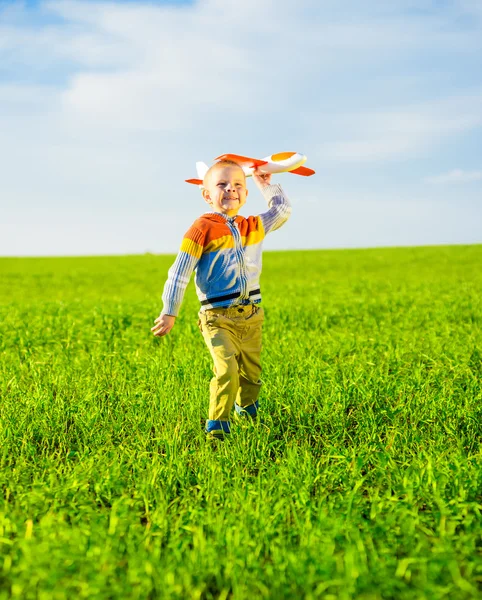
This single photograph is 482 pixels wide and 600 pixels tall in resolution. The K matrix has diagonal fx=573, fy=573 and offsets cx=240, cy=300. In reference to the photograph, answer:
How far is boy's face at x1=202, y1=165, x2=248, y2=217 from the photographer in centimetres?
420

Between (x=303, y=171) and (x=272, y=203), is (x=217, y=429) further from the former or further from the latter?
(x=303, y=171)

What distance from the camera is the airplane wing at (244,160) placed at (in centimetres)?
421

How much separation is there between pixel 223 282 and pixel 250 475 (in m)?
1.40

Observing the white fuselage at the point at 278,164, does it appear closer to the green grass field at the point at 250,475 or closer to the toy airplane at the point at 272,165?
the toy airplane at the point at 272,165

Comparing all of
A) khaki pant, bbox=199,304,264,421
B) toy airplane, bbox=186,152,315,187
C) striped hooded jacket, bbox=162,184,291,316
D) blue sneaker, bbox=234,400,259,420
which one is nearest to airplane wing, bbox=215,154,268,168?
toy airplane, bbox=186,152,315,187

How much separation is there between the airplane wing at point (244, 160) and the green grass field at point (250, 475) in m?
1.95

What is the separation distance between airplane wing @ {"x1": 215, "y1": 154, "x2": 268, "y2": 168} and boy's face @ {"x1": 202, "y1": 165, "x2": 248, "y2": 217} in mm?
75

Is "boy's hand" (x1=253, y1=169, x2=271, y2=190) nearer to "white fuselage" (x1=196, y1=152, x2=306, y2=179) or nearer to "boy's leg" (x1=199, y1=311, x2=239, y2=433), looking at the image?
"white fuselage" (x1=196, y1=152, x2=306, y2=179)

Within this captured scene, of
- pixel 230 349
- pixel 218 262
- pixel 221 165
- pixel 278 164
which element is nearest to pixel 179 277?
pixel 218 262

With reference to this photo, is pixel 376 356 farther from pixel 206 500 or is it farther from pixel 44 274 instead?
pixel 44 274

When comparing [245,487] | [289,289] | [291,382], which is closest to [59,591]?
[245,487]

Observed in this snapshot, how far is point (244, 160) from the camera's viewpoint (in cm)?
434

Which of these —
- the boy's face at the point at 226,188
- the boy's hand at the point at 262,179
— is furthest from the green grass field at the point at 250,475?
the boy's hand at the point at 262,179

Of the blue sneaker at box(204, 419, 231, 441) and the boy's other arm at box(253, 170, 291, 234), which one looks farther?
→ the boy's other arm at box(253, 170, 291, 234)
